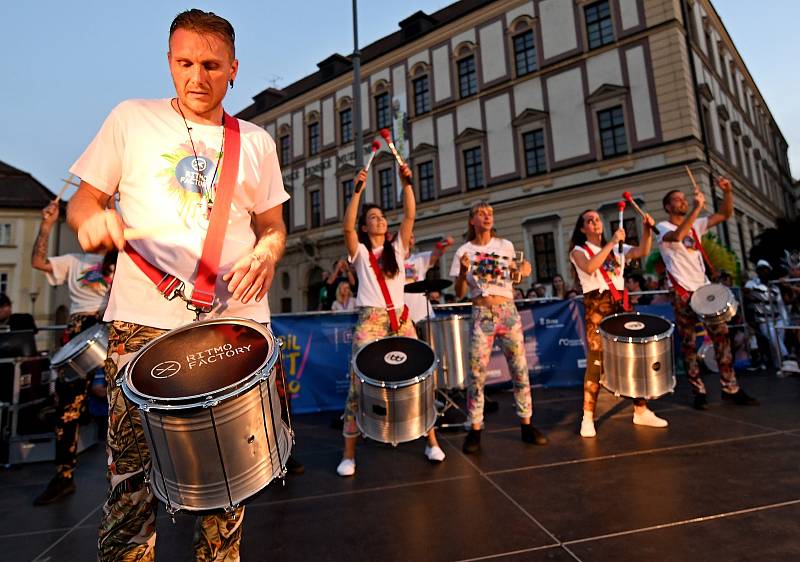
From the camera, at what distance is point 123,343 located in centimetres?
151

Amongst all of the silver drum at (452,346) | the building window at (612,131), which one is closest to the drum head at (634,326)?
the silver drum at (452,346)

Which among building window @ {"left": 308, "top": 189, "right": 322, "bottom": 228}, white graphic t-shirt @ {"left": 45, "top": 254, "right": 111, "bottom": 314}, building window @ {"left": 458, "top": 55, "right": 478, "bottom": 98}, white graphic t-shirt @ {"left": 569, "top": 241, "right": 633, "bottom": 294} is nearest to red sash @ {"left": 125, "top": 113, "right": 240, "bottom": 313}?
white graphic t-shirt @ {"left": 45, "top": 254, "right": 111, "bottom": 314}

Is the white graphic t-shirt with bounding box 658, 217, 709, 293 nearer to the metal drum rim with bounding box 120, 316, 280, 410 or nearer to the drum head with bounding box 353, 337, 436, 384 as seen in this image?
the drum head with bounding box 353, 337, 436, 384

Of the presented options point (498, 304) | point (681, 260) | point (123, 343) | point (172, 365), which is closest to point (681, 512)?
point (498, 304)

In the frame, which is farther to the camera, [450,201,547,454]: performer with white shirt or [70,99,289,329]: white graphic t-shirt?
[450,201,547,454]: performer with white shirt

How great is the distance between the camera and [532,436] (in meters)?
4.00

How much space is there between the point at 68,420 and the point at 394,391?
8.87 feet

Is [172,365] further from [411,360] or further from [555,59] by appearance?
[555,59]

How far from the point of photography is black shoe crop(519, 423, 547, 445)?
395 centimetres

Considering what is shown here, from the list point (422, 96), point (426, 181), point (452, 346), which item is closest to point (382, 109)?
point (422, 96)

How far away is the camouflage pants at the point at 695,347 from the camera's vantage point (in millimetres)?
5012

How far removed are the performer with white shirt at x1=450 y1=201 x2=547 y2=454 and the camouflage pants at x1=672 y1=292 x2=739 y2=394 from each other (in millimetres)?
2346

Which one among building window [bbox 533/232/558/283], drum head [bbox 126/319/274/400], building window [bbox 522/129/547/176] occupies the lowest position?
drum head [bbox 126/319/274/400]

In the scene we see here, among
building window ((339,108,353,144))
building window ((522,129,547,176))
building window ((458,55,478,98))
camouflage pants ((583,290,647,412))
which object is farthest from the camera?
building window ((339,108,353,144))
